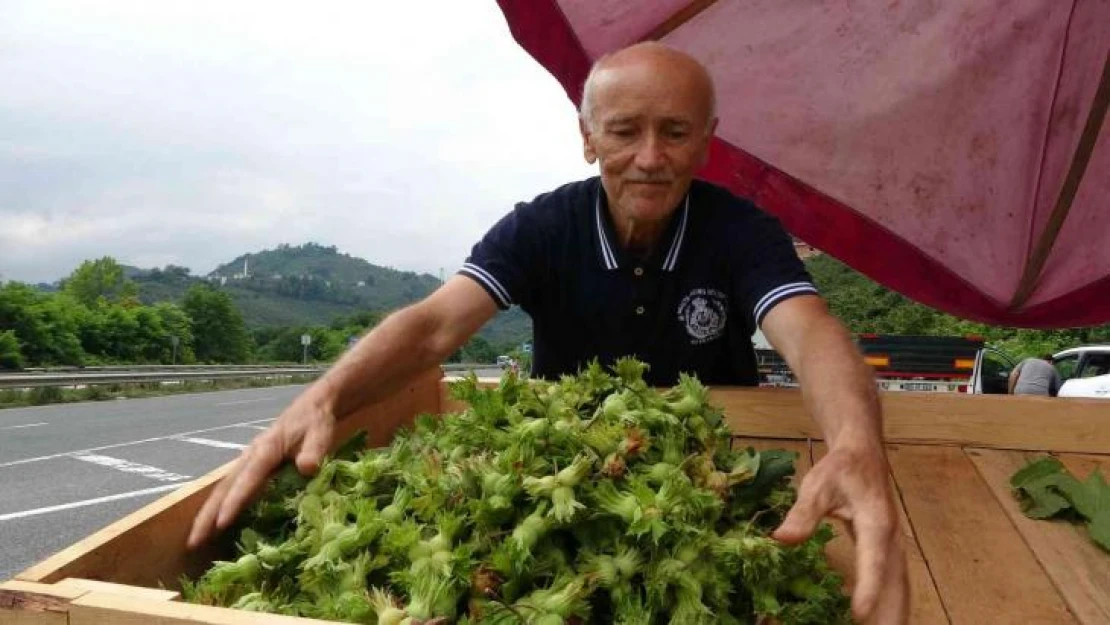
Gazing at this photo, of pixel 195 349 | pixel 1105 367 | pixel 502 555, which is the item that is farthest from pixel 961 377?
pixel 195 349

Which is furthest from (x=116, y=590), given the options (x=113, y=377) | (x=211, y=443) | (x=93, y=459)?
(x=113, y=377)

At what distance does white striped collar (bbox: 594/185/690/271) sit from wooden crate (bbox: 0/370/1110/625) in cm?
42

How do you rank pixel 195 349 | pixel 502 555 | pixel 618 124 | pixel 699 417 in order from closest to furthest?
pixel 502 555 < pixel 699 417 < pixel 618 124 < pixel 195 349

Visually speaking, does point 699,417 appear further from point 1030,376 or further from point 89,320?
point 89,320

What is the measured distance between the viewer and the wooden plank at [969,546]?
1.66m

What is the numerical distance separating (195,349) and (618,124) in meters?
76.4

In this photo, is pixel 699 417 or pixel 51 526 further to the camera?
pixel 51 526

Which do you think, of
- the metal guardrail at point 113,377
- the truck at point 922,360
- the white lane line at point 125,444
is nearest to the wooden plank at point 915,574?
the white lane line at point 125,444

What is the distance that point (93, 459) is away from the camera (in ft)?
43.4

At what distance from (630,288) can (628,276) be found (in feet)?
0.12

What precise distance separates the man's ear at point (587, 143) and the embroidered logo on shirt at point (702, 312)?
50cm

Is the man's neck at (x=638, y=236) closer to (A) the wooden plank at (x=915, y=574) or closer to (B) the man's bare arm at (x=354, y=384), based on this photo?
(B) the man's bare arm at (x=354, y=384)

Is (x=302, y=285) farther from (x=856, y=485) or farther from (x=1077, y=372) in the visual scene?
(x=856, y=485)

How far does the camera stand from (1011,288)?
3.86 m
